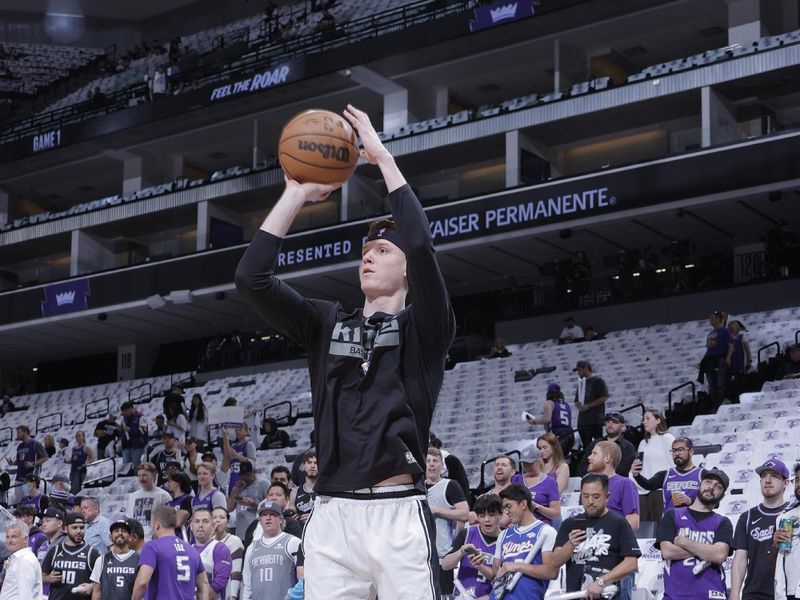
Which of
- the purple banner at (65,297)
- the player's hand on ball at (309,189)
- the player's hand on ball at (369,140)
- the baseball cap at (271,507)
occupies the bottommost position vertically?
the baseball cap at (271,507)

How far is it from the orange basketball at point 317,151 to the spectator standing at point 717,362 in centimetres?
1472

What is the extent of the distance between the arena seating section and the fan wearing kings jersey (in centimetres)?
303

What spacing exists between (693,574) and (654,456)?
10.9ft

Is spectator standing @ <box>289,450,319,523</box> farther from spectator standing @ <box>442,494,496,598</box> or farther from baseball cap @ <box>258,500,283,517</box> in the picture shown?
spectator standing @ <box>442,494,496,598</box>

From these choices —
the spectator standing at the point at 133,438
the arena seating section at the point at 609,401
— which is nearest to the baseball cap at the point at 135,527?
the arena seating section at the point at 609,401

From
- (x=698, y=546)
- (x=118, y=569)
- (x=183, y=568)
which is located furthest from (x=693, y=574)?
(x=118, y=569)

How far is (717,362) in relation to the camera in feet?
59.5

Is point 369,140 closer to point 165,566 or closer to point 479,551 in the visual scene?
point 479,551

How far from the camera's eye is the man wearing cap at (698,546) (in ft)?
27.5

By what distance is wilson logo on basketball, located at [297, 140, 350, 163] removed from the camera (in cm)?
399

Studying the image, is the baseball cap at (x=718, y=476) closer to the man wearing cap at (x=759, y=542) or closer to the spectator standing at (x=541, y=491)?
the man wearing cap at (x=759, y=542)

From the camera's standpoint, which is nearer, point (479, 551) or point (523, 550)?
point (523, 550)

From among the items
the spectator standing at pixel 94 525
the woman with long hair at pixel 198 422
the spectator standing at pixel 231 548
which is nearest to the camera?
the spectator standing at pixel 231 548

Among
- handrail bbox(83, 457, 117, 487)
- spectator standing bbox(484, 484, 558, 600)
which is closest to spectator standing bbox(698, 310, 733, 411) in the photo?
spectator standing bbox(484, 484, 558, 600)
